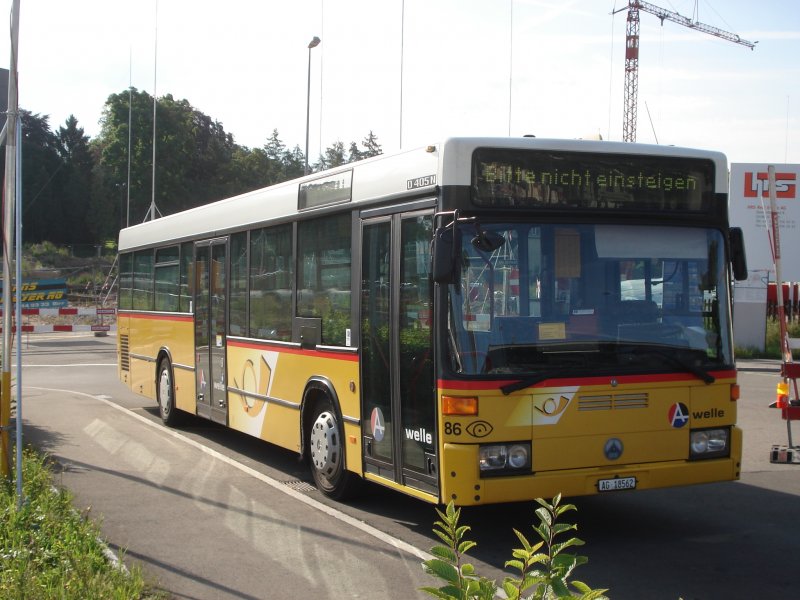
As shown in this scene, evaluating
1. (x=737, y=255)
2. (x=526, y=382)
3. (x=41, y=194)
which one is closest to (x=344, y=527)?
(x=526, y=382)

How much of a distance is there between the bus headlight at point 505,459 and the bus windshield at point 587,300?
532 millimetres

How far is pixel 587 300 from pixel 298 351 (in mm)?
3544

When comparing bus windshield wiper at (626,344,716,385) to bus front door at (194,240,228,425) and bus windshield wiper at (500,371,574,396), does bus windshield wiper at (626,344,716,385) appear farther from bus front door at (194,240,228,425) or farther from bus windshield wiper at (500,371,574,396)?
bus front door at (194,240,228,425)

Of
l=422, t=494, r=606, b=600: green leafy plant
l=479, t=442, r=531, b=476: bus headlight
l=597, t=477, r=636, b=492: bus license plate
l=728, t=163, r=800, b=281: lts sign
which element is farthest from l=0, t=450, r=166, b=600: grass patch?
l=728, t=163, r=800, b=281: lts sign

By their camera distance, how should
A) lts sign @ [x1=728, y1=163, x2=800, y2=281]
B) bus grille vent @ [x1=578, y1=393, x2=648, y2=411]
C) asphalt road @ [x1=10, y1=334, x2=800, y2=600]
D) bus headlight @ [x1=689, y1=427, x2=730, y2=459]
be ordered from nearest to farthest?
asphalt road @ [x1=10, y1=334, x2=800, y2=600] → bus grille vent @ [x1=578, y1=393, x2=648, y2=411] → bus headlight @ [x1=689, y1=427, x2=730, y2=459] → lts sign @ [x1=728, y1=163, x2=800, y2=281]

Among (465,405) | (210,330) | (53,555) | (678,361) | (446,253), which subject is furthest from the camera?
(210,330)

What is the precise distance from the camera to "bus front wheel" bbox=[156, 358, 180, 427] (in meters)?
14.1

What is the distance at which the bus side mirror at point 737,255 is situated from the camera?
772 centimetres

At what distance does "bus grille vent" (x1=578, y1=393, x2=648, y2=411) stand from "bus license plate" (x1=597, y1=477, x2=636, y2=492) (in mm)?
533

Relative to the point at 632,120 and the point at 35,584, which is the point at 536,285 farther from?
the point at 632,120

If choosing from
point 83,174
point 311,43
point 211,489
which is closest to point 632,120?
point 83,174

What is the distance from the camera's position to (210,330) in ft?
40.7

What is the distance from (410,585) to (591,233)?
294 cm

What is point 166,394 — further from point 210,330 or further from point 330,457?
point 330,457
